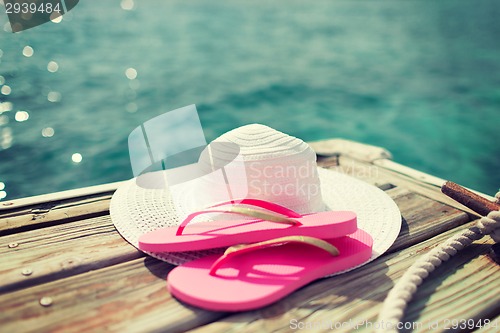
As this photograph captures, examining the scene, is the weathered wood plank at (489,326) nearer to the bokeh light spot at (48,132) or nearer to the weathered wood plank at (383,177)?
the weathered wood plank at (383,177)

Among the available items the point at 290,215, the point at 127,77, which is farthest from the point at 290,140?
the point at 127,77

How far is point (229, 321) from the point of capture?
1.00 m

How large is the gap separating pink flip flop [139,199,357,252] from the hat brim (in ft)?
0.17

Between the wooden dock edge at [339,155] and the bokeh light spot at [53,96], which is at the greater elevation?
the wooden dock edge at [339,155]

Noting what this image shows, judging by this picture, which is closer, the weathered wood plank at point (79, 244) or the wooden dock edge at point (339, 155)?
the weathered wood plank at point (79, 244)

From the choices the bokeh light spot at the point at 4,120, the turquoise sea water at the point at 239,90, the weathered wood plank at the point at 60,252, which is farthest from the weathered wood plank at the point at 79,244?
the bokeh light spot at the point at 4,120

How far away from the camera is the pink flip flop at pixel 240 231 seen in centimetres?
118

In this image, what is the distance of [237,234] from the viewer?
120cm

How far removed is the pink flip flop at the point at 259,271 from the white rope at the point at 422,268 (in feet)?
0.46

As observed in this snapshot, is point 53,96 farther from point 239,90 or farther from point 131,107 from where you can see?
point 239,90

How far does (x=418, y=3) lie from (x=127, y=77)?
68.6 feet

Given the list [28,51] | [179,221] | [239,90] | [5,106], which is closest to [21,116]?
[5,106]

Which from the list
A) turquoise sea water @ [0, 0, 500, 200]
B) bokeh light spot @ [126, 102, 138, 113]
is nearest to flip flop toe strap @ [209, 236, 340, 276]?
turquoise sea water @ [0, 0, 500, 200]

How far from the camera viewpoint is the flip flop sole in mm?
1181
